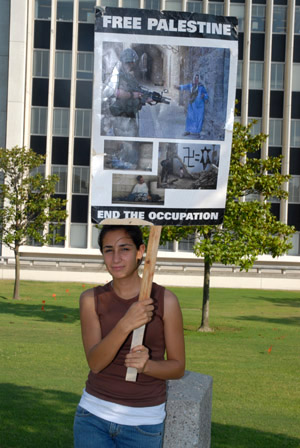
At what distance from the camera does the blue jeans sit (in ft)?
12.3

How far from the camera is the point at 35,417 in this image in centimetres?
920

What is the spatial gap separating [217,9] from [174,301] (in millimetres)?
50241

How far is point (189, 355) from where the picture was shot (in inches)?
693

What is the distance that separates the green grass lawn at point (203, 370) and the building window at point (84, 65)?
21245 millimetres

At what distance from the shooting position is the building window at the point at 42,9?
1965 inches

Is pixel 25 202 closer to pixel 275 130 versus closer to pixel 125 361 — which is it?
pixel 275 130

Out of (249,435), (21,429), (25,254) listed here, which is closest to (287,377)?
(249,435)

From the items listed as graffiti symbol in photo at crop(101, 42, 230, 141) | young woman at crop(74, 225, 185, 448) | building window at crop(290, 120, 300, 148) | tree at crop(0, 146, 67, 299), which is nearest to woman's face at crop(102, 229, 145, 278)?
young woman at crop(74, 225, 185, 448)

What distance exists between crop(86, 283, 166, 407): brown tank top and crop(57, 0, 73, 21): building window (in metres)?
48.6

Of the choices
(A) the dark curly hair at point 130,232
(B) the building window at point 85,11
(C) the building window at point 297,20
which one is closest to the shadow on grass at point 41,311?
(A) the dark curly hair at point 130,232

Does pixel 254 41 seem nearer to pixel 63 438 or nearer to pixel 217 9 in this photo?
pixel 217 9

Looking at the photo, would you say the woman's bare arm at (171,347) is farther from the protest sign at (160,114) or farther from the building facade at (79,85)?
the building facade at (79,85)

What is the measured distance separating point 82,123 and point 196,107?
154 ft

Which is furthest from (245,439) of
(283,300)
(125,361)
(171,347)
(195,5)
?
(195,5)
